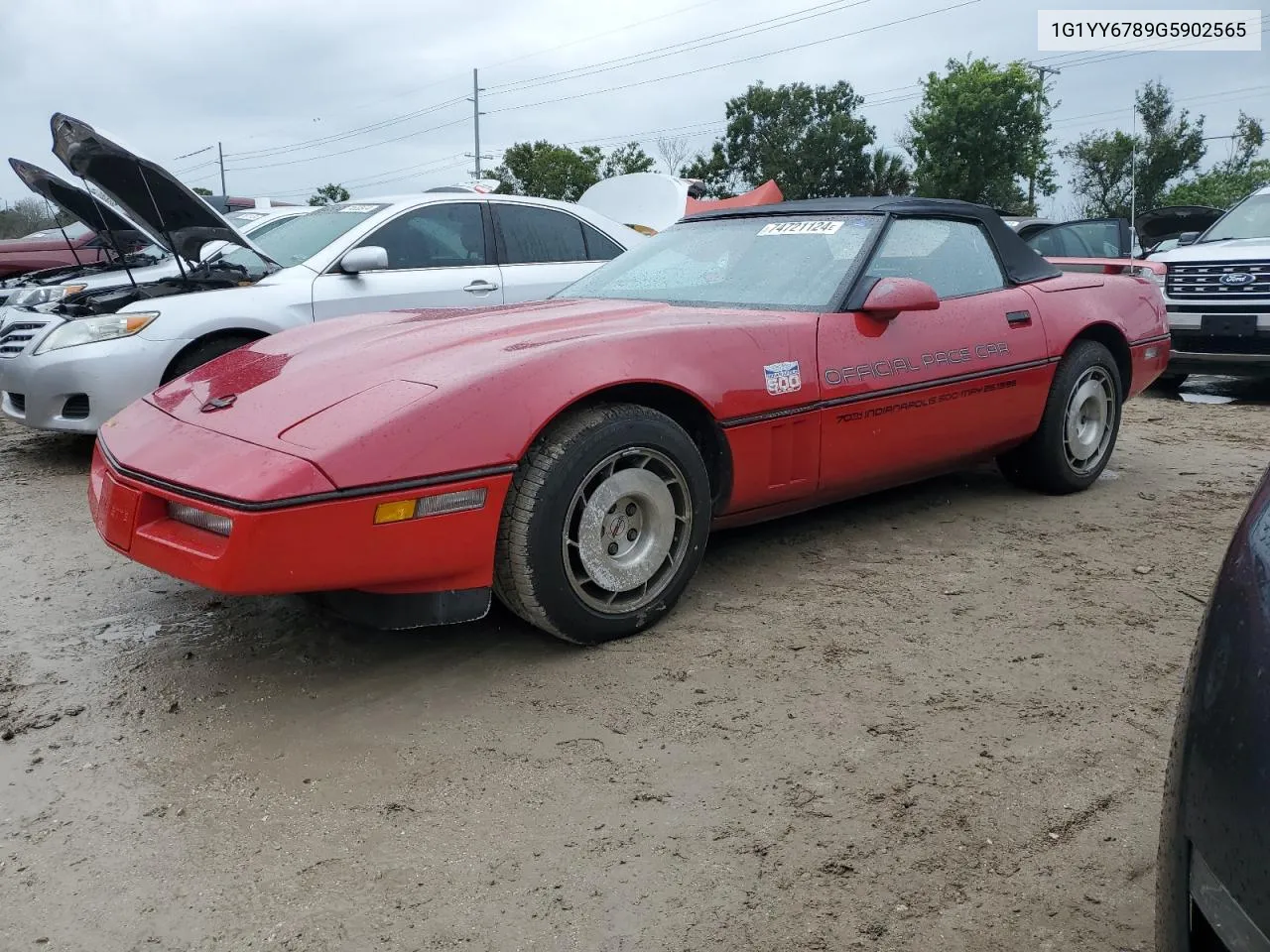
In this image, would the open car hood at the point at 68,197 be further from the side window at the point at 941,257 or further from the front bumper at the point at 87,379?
the side window at the point at 941,257

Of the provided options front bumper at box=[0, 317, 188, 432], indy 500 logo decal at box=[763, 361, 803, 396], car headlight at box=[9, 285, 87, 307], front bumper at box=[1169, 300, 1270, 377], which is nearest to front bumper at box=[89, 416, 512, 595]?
A: indy 500 logo decal at box=[763, 361, 803, 396]

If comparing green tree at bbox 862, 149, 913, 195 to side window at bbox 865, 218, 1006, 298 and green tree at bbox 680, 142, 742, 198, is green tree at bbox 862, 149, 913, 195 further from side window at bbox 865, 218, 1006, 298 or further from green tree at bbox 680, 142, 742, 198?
side window at bbox 865, 218, 1006, 298

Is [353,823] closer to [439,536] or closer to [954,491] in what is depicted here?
[439,536]

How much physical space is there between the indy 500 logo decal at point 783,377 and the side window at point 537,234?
10.8 ft

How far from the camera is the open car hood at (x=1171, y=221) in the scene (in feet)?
39.7

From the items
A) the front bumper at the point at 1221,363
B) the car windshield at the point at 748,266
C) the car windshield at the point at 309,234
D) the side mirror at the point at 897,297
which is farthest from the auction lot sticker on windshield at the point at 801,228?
the front bumper at the point at 1221,363

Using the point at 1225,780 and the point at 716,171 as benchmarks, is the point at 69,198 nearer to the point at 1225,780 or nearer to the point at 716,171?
the point at 1225,780

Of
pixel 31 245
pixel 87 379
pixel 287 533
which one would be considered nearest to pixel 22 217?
pixel 31 245

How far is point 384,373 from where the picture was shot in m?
2.86

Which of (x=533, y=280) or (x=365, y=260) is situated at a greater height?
(x=365, y=260)

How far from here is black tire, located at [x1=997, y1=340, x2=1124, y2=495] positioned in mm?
4395

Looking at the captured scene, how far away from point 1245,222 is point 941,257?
21.2ft

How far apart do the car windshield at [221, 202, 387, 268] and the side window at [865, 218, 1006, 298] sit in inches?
129

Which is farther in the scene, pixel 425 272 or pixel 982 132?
pixel 982 132
